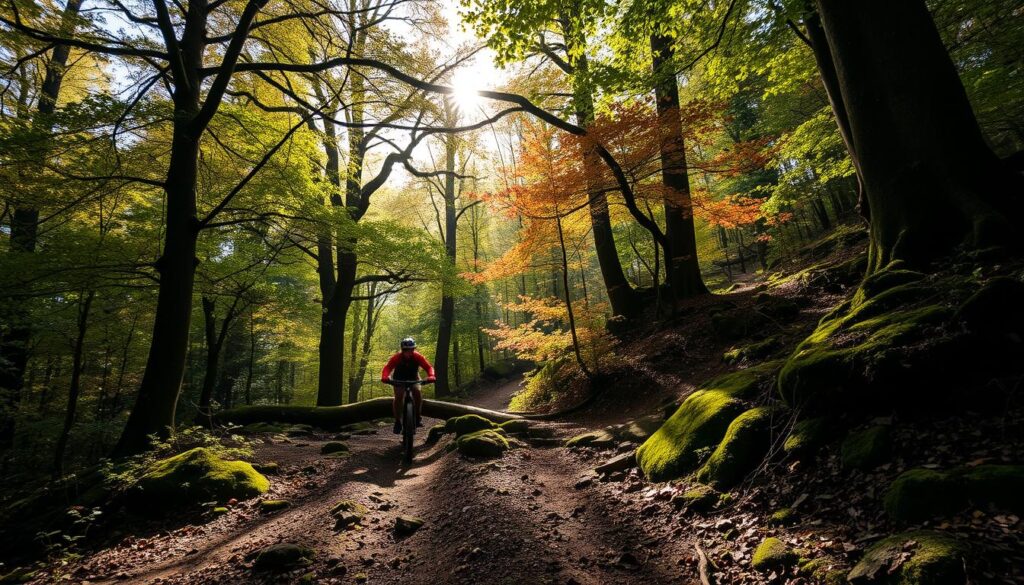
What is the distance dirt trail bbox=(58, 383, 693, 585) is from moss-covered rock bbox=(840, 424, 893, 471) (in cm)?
130

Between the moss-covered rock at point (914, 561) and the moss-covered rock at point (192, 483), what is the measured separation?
609cm

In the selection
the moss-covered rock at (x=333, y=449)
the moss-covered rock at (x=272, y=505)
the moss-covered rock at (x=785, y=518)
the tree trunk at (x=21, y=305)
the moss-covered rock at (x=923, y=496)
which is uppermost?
the tree trunk at (x=21, y=305)

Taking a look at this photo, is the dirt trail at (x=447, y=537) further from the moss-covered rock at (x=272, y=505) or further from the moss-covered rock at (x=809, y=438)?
the moss-covered rock at (x=809, y=438)

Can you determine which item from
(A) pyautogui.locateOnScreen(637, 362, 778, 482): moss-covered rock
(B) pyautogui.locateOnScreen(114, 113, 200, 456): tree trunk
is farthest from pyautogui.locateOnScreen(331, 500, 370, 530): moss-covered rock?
(B) pyautogui.locateOnScreen(114, 113, 200, 456): tree trunk

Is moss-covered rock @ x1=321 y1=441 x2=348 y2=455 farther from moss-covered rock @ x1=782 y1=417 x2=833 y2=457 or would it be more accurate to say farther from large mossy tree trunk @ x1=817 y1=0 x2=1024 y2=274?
large mossy tree trunk @ x1=817 y1=0 x2=1024 y2=274

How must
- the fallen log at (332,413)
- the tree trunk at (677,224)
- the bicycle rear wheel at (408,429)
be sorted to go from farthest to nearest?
the tree trunk at (677,224) < the fallen log at (332,413) < the bicycle rear wheel at (408,429)

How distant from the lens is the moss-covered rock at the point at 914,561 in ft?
5.12

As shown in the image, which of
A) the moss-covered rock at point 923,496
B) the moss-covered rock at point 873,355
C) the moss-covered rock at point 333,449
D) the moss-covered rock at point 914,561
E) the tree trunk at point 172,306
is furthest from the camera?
the moss-covered rock at point 333,449

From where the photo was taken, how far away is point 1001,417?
7.27 feet

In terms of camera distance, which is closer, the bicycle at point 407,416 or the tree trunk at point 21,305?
the tree trunk at point 21,305

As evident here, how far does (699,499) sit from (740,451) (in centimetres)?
55

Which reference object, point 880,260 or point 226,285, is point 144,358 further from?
point 880,260

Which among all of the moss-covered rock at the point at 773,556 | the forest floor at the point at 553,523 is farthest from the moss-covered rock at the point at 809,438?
the moss-covered rock at the point at 773,556

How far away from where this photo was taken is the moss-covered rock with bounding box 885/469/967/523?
6.29 feet
